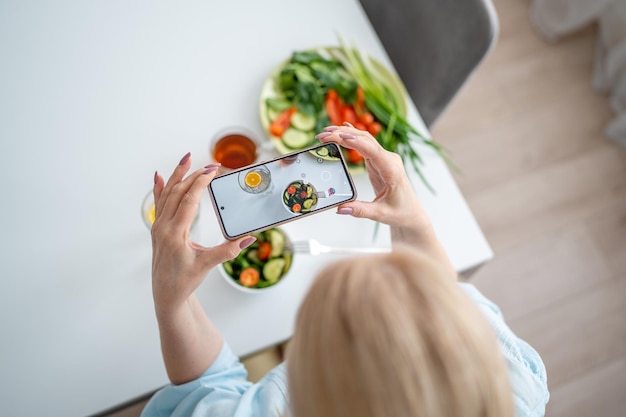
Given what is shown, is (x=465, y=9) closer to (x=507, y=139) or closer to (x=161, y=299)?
(x=161, y=299)

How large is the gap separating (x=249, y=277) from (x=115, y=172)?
0.33 metres

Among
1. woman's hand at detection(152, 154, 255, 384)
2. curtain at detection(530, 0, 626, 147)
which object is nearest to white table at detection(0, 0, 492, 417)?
woman's hand at detection(152, 154, 255, 384)

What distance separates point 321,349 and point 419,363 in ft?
0.32

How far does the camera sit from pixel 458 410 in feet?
1.58

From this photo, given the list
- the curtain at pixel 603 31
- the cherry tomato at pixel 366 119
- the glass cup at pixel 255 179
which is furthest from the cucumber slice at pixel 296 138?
the curtain at pixel 603 31

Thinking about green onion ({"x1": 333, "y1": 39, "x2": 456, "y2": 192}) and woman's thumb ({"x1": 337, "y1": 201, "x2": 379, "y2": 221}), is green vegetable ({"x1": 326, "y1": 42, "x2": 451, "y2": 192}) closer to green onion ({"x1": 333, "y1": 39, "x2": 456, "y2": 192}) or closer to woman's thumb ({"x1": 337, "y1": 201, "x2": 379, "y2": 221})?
green onion ({"x1": 333, "y1": 39, "x2": 456, "y2": 192})

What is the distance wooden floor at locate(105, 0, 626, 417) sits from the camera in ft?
5.68

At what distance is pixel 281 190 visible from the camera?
0.74 meters

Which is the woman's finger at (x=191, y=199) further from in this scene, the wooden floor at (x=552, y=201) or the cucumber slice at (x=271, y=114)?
the wooden floor at (x=552, y=201)

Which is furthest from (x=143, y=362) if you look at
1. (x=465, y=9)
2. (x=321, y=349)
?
(x=465, y=9)

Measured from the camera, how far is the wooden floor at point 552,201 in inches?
68.2

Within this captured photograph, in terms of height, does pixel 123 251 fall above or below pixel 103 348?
above

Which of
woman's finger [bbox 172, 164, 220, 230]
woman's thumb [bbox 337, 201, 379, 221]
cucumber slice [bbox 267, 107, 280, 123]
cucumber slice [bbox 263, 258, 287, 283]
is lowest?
cucumber slice [bbox 263, 258, 287, 283]

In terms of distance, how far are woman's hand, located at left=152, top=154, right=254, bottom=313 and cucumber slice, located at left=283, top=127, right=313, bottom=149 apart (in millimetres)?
301
